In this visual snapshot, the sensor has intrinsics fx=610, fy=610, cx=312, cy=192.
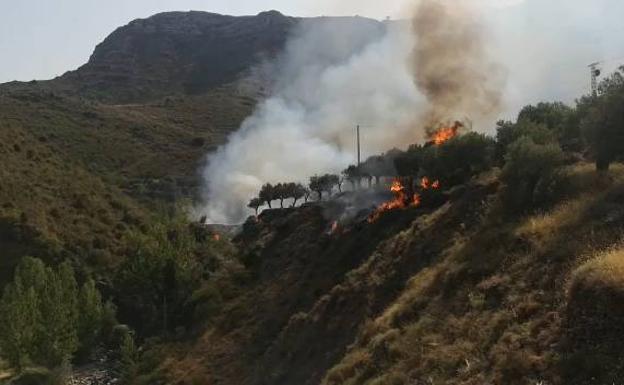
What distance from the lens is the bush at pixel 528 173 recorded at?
25.6 meters

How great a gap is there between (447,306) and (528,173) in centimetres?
889

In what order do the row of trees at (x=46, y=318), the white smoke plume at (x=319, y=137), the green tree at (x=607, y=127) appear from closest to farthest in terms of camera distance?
the green tree at (x=607, y=127)
the row of trees at (x=46, y=318)
the white smoke plume at (x=319, y=137)

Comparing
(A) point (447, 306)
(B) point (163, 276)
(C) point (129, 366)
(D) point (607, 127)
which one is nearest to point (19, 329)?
(C) point (129, 366)

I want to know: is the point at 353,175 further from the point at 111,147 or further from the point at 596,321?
the point at 596,321

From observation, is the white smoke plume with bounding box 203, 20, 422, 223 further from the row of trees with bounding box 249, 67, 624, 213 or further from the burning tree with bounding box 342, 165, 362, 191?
the row of trees with bounding box 249, 67, 624, 213

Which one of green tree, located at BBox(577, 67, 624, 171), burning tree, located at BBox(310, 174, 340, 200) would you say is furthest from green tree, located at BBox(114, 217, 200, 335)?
green tree, located at BBox(577, 67, 624, 171)

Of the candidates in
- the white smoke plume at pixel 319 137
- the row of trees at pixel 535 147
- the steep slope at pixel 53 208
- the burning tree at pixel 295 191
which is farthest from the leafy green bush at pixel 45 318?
the white smoke plume at pixel 319 137

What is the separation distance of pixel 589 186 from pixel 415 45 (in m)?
54.3

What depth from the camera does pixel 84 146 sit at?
103750 mm

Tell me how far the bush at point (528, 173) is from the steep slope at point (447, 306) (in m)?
1.00

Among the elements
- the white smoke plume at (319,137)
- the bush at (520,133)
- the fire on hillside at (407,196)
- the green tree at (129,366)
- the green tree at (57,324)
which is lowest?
the green tree at (129,366)

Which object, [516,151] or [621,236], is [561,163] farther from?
[621,236]

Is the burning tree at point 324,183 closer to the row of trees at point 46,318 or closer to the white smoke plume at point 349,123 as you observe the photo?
the white smoke plume at point 349,123

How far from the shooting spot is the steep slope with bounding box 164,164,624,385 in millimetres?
13820
